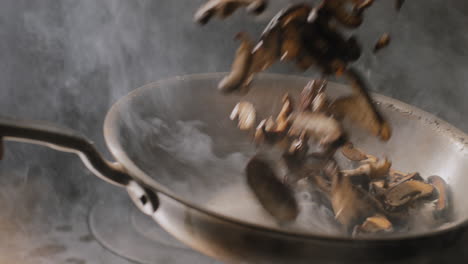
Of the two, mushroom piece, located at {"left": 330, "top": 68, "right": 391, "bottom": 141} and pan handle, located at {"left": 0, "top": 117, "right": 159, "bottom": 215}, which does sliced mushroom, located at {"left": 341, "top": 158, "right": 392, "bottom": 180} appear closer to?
mushroom piece, located at {"left": 330, "top": 68, "right": 391, "bottom": 141}

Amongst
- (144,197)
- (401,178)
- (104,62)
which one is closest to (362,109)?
(401,178)

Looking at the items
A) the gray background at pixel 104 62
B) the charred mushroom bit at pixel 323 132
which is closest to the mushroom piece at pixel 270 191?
the charred mushroom bit at pixel 323 132

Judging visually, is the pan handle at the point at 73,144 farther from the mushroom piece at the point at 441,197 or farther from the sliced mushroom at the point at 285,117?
the mushroom piece at the point at 441,197

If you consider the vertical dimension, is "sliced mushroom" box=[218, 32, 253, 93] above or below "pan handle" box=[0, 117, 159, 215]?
above

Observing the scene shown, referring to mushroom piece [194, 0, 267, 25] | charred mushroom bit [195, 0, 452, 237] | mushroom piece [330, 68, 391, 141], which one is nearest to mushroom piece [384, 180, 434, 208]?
charred mushroom bit [195, 0, 452, 237]

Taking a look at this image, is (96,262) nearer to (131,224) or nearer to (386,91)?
(131,224)

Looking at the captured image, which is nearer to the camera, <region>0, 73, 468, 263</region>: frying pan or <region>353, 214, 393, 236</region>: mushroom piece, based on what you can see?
<region>0, 73, 468, 263</region>: frying pan

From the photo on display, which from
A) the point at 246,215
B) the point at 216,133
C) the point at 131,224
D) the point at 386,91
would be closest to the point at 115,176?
the point at 246,215
